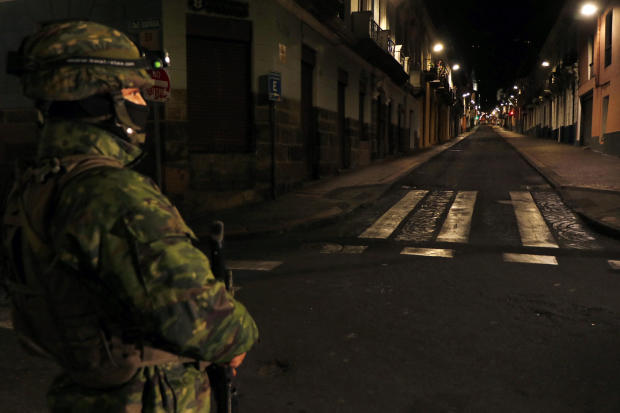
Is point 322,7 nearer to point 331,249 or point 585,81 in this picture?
point 331,249

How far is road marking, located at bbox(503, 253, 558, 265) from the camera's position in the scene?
266 inches

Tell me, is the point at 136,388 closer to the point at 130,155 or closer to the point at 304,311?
the point at 130,155

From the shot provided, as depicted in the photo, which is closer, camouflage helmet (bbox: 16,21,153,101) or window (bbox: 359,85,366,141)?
camouflage helmet (bbox: 16,21,153,101)

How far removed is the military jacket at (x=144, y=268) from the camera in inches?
47.6

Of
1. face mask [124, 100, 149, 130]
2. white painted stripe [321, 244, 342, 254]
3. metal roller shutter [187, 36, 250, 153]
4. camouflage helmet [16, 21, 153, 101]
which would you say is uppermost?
metal roller shutter [187, 36, 250, 153]

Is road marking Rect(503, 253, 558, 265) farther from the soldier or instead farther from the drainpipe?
the drainpipe

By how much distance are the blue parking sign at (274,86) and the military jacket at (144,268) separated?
1079cm

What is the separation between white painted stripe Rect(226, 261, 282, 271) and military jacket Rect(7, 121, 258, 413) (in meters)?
5.14

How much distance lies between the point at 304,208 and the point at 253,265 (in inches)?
183

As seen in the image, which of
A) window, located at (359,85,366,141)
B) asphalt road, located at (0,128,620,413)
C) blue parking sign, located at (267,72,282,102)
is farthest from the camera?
window, located at (359,85,366,141)

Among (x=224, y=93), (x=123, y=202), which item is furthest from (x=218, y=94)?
(x=123, y=202)

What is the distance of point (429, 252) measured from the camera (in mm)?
7434

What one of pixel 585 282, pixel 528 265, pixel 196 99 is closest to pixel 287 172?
pixel 196 99

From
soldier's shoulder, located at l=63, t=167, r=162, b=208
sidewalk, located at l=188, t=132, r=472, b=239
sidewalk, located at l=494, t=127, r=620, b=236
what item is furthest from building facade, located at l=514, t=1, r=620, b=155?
soldier's shoulder, located at l=63, t=167, r=162, b=208
